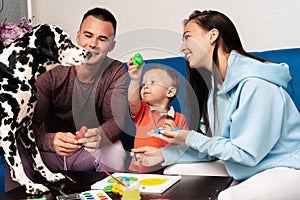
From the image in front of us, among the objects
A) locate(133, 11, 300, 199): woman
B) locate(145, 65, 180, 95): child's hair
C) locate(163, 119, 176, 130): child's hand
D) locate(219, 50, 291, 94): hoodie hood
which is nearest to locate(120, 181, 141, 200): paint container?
locate(133, 11, 300, 199): woman

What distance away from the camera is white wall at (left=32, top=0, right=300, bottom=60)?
1901mm

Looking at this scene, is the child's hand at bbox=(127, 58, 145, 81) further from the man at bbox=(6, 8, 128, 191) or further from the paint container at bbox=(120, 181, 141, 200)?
the paint container at bbox=(120, 181, 141, 200)

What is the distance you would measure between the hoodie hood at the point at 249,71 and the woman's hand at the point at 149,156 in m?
0.29

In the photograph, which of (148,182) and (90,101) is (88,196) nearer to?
(148,182)

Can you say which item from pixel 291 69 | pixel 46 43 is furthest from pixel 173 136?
pixel 291 69

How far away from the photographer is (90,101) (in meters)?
1.61

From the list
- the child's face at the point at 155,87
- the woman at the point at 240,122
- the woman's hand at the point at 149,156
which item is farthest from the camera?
the child's face at the point at 155,87

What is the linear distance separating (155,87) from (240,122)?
0.39 metres

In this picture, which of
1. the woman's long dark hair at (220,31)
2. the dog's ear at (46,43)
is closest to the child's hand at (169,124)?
the woman's long dark hair at (220,31)

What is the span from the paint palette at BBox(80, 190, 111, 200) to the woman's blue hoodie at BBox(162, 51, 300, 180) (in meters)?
0.34

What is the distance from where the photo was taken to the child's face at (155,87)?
61.0 inches

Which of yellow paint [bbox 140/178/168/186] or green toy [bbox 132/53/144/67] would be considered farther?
green toy [bbox 132/53/144/67]

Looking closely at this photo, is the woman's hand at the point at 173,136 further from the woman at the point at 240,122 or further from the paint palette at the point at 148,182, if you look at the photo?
the paint palette at the point at 148,182

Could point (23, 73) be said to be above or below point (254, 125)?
above
